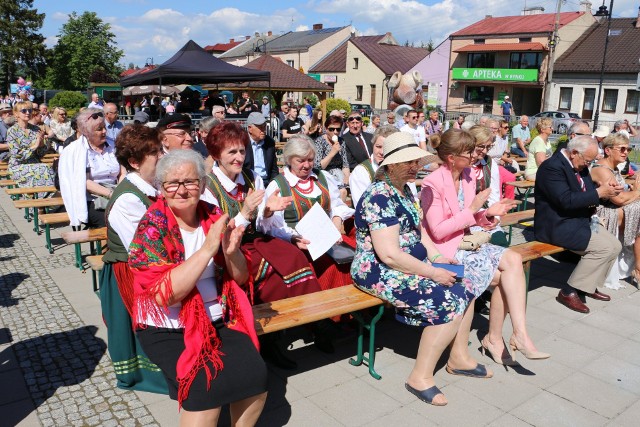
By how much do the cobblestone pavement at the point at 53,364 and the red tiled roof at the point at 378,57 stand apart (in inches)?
1779

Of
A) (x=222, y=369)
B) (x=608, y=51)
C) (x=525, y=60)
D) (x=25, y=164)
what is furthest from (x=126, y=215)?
(x=525, y=60)

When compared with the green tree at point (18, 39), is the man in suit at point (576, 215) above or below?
below

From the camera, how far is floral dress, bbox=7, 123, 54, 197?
8.20m

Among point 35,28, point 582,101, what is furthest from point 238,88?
point 35,28

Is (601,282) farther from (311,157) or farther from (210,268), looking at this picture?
(210,268)

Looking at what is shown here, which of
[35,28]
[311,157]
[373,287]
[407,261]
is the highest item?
[35,28]

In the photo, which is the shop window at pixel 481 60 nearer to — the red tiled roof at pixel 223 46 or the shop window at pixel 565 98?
the shop window at pixel 565 98

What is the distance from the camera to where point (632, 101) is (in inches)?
1276

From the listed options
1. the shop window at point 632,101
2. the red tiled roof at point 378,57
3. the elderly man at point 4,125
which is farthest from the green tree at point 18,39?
the shop window at point 632,101

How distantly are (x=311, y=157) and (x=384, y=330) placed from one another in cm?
156

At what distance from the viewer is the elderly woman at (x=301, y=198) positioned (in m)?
4.07

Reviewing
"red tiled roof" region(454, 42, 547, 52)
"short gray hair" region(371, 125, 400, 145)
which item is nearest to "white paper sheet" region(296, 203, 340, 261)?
"short gray hair" region(371, 125, 400, 145)

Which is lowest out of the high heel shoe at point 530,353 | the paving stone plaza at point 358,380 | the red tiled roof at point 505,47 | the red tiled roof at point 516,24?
the paving stone plaza at point 358,380

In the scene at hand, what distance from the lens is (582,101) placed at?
35469mm
